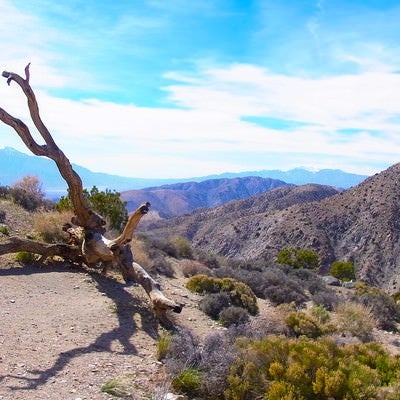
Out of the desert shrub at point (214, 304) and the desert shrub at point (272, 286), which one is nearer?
the desert shrub at point (214, 304)

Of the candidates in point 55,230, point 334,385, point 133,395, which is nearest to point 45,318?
point 133,395

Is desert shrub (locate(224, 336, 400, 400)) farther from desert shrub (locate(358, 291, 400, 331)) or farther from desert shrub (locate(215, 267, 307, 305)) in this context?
desert shrub (locate(215, 267, 307, 305))

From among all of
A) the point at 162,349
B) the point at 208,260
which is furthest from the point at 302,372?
the point at 208,260

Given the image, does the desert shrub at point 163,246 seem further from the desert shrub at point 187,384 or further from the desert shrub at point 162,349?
the desert shrub at point 187,384

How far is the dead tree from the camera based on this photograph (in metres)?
11.0

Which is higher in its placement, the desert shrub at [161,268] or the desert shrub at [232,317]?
the desert shrub at [161,268]

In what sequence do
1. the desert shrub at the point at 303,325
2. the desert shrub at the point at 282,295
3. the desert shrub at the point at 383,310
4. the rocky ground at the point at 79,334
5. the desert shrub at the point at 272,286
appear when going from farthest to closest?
the desert shrub at the point at 272,286
the desert shrub at the point at 282,295
the desert shrub at the point at 383,310
the desert shrub at the point at 303,325
the rocky ground at the point at 79,334

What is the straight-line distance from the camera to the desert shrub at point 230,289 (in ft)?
40.3

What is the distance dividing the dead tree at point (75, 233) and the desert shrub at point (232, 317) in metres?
2.03

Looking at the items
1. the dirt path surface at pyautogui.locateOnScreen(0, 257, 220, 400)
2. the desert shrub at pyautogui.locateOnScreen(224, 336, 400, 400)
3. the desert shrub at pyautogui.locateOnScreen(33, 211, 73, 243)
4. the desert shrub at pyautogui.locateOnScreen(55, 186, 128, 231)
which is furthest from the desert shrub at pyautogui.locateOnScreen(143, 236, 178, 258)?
the desert shrub at pyautogui.locateOnScreen(224, 336, 400, 400)

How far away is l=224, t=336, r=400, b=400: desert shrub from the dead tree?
414 centimetres

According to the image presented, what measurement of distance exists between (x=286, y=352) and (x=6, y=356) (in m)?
3.71

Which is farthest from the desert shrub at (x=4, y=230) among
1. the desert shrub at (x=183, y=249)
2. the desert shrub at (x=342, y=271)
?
the desert shrub at (x=342, y=271)

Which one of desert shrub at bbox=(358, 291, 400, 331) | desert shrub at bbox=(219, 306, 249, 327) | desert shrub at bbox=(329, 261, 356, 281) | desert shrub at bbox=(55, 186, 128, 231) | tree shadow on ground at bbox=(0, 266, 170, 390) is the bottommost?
desert shrub at bbox=(329, 261, 356, 281)
